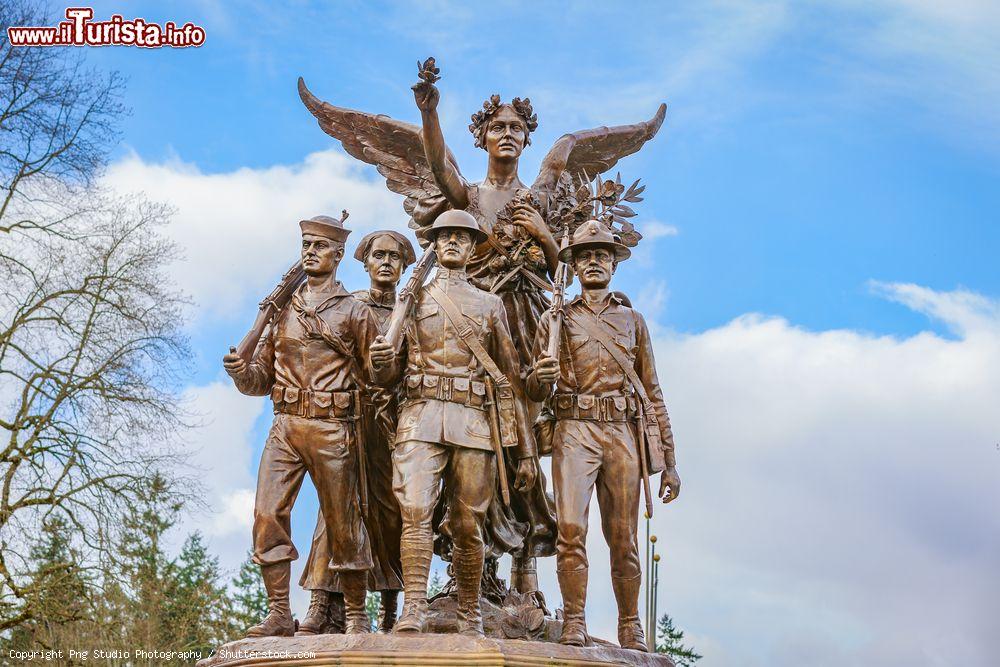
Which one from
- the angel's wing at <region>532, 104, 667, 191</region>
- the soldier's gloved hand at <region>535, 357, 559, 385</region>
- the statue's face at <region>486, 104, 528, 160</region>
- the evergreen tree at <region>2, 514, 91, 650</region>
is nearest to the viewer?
the soldier's gloved hand at <region>535, 357, 559, 385</region>

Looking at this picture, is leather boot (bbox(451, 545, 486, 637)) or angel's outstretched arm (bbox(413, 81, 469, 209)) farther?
angel's outstretched arm (bbox(413, 81, 469, 209))

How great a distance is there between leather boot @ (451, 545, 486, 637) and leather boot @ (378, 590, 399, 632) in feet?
4.16

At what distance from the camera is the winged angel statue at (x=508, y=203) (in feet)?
36.1

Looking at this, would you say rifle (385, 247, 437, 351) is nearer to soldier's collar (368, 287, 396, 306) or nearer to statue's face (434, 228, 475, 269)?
statue's face (434, 228, 475, 269)

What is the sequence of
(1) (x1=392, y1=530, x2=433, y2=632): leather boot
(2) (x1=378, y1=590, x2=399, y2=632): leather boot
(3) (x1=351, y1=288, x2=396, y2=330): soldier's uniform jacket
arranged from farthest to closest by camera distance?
(3) (x1=351, y1=288, x2=396, y2=330): soldier's uniform jacket < (2) (x1=378, y1=590, x2=399, y2=632): leather boot < (1) (x1=392, y1=530, x2=433, y2=632): leather boot

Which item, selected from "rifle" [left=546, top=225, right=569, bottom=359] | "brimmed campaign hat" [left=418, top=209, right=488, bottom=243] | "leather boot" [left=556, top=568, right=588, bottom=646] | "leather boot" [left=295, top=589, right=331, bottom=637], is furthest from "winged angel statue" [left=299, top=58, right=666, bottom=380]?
"leather boot" [left=295, top=589, right=331, bottom=637]

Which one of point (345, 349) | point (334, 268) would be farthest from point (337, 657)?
point (334, 268)

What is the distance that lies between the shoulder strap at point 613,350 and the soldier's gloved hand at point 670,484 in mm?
→ 455

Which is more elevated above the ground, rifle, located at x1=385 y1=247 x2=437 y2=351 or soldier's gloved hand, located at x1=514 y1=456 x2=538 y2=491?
rifle, located at x1=385 y1=247 x2=437 y2=351

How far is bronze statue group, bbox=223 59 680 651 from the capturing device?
9453mm

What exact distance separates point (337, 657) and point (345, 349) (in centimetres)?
226

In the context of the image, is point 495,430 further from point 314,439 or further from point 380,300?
point 380,300

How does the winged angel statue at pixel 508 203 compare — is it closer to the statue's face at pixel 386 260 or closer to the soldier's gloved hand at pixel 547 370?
the statue's face at pixel 386 260

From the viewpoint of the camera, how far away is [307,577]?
33.7ft
